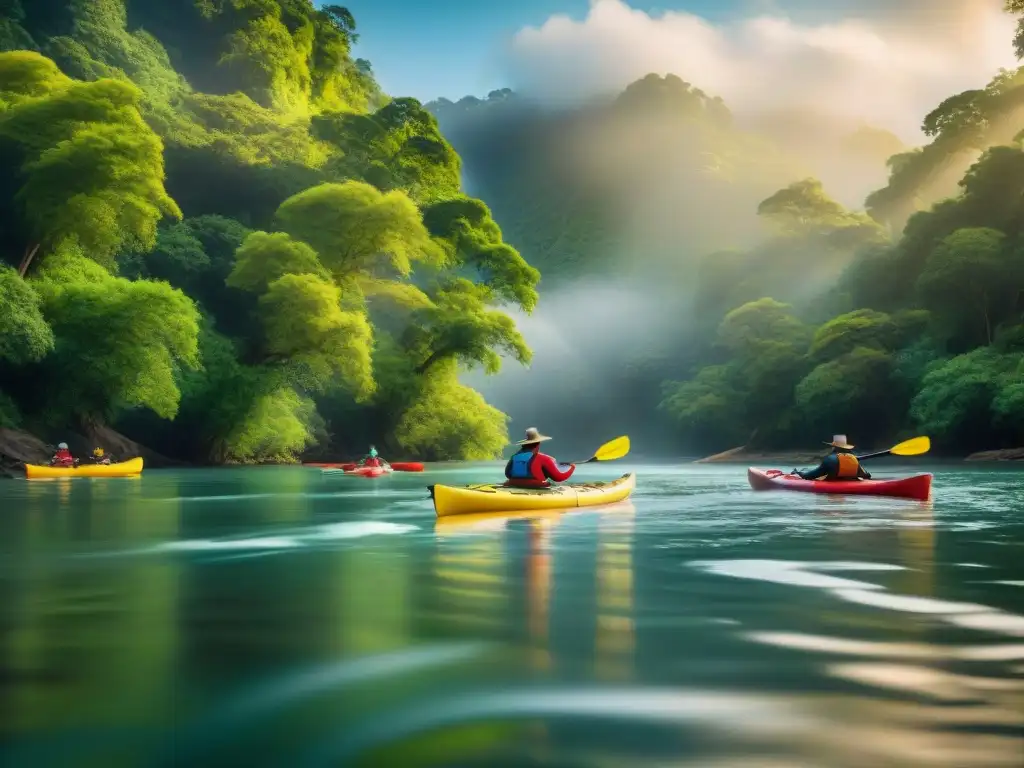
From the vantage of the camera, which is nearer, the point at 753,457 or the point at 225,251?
the point at 225,251

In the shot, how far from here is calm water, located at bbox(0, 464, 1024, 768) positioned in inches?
169

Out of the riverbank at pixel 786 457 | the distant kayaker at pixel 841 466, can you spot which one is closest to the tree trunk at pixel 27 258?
the distant kayaker at pixel 841 466

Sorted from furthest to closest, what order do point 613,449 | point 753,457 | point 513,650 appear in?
point 753,457
point 613,449
point 513,650

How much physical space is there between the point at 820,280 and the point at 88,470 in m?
49.7

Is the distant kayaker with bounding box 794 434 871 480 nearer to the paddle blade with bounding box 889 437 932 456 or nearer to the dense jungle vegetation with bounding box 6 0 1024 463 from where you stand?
the paddle blade with bounding box 889 437 932 456

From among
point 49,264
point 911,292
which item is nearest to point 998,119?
point 911,292

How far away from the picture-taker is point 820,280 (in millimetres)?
68438

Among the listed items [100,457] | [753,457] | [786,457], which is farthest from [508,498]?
[753,457]

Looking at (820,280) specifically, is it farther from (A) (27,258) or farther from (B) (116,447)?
(A) (27,258)

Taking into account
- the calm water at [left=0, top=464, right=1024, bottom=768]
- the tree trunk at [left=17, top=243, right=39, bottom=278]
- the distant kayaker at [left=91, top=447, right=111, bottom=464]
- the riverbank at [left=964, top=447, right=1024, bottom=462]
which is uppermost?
the tree trunk at [left=17, top=243, right=39, bottom=278]

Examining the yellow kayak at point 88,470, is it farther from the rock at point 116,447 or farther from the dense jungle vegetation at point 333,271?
the rock at point 116,447

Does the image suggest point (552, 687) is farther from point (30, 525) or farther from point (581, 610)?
point (30, 525)

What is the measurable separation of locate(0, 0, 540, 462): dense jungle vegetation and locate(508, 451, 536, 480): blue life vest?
17791 millimetres

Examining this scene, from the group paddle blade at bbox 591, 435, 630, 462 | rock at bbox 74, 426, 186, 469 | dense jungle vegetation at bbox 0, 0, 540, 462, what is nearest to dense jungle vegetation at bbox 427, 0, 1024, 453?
dense jungle vegetation at bbox 0, 0, 540, 462
